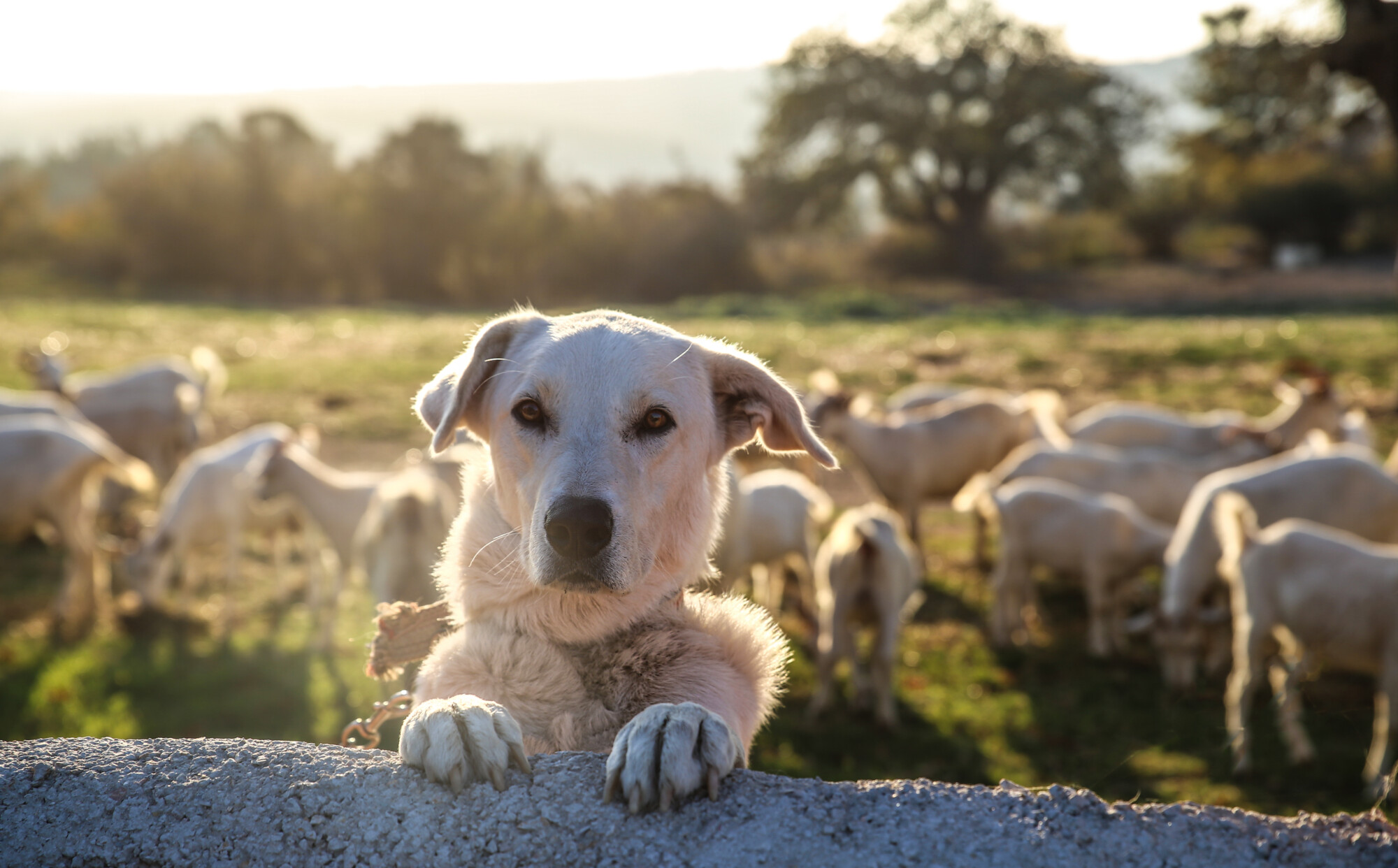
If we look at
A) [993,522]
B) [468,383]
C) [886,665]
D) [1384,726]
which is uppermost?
[468,383]

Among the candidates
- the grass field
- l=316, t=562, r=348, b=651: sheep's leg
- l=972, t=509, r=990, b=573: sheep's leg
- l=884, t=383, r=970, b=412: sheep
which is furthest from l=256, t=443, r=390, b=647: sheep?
l=884, t=383, r=970, b=412: sheep

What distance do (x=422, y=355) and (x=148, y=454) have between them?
Result: 8.60 metres

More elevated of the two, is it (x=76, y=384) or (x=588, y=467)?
(x=588, y=467)

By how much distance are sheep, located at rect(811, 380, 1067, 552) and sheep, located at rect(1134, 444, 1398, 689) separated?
3.03 metres

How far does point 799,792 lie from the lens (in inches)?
81.4


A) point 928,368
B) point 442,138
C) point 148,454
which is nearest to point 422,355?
point 148,454

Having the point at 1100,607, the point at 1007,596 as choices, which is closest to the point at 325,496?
the point at 1007,596

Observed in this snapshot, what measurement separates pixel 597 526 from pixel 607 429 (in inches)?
12.3

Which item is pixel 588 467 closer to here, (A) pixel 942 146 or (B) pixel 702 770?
(B) pixel 702 770

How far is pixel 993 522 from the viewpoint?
10516 mm

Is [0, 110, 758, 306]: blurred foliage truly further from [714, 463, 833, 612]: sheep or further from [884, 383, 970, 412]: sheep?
[714, 463, 833, 612]: sheep

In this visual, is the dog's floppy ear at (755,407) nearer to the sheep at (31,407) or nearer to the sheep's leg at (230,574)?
the sheep's leg at (230,574)

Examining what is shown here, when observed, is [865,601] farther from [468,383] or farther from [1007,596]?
[468,383]

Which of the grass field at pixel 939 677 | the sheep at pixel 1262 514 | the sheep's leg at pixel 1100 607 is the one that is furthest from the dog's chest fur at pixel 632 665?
the sheep's leg at pixel 1100 607
